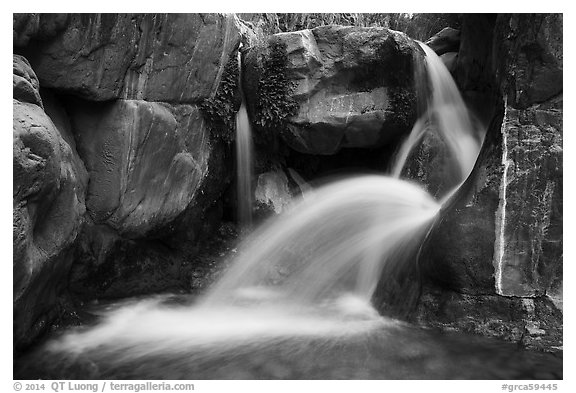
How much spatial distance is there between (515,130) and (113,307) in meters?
4.71

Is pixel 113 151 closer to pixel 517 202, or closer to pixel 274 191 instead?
pixel 274 191

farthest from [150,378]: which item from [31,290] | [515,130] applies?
[515,130]

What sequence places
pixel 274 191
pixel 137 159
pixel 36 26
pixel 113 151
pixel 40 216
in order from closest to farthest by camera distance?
pixel 40 216 → pixel 36 26 → pixel 113 151 → pixel 137 159 → pixel 274 191

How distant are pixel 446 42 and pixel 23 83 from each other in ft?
21.6

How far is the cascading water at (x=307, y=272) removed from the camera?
14.1ft

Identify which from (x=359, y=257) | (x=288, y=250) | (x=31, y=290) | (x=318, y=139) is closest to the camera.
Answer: (x=31, y=290)

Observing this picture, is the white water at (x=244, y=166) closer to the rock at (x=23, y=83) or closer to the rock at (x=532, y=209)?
the rock at (x=23, y=83)

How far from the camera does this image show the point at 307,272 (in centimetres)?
574

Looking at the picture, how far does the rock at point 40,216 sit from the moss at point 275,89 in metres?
2.84

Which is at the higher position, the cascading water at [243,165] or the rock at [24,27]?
the rock at [24,27]

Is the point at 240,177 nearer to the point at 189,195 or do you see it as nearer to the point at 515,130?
the point at 189,195

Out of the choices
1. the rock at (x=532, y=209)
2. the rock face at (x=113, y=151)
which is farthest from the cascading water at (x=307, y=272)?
the rock at (x=532, y=209)

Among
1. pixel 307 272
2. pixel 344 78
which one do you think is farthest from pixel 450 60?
pixel 307 272

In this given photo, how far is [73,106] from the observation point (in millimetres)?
Answer: 4824
